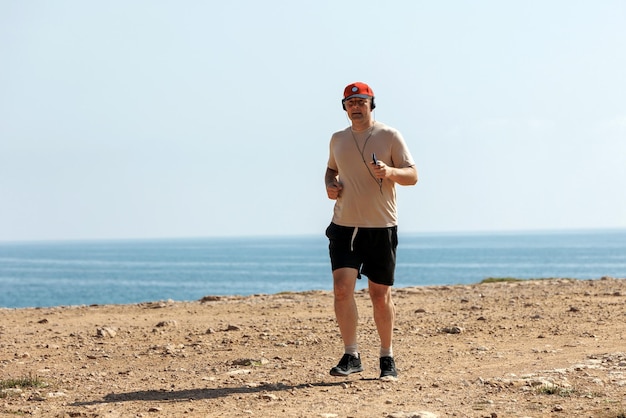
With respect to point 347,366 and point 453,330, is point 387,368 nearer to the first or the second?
point 347,366

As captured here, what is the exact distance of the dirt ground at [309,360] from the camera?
7.00m

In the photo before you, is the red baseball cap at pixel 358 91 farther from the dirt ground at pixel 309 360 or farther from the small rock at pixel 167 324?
the small rock at pixel 167 324

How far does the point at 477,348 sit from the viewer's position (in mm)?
9609

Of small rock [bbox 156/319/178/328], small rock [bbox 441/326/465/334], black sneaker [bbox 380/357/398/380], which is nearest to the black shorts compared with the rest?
black sneaker [bbox 380/357/398/380]

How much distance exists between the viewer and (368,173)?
25.3 feet

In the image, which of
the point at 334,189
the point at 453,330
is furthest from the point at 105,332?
the point at 334,189

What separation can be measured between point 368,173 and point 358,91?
66cm

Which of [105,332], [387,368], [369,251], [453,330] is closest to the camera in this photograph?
[369,251]

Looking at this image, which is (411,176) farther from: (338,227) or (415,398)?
(415,398)

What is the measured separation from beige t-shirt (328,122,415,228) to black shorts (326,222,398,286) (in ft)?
0.21

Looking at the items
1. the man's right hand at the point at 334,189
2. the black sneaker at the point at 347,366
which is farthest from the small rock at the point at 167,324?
the man's right hand at the point at 334,189

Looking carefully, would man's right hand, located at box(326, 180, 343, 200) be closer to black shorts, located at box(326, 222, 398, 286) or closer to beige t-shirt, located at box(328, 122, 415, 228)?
beige t-shirt, located at box(328, 122, 415, 228)

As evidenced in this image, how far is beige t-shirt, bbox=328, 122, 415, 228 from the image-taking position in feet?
25.2

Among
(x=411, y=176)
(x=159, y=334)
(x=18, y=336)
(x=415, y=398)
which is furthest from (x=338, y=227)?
(x=18, y=336)
